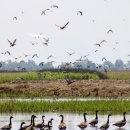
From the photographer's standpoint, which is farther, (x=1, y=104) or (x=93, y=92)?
(x=93, y=92)

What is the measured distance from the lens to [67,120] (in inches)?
1393

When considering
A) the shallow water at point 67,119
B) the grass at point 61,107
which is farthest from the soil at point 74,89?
the shallow water at point 67,119

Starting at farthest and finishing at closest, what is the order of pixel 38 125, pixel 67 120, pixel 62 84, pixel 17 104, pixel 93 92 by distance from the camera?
pixel 62 84
pixel 93 92
pixel 17 104
pixel 67 120
pixel 38 125

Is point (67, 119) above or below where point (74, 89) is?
below

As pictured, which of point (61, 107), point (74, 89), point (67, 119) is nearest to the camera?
point (67, 119)

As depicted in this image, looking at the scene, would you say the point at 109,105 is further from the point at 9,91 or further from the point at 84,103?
the point at 9,91

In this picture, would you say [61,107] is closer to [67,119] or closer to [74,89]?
[67,119]

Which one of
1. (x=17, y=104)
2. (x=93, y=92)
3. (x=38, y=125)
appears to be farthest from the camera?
(x=93, y=92)

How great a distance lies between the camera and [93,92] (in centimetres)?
5694

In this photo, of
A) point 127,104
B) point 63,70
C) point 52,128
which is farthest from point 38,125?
point 63,70

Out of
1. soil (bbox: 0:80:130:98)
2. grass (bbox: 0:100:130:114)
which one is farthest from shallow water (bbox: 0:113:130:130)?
soil (bbox: 0:80:130:98)

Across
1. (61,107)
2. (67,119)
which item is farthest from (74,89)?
(67,119)

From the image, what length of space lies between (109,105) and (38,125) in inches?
362

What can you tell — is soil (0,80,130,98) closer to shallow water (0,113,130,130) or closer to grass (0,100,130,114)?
grass (0,100,130,114)
